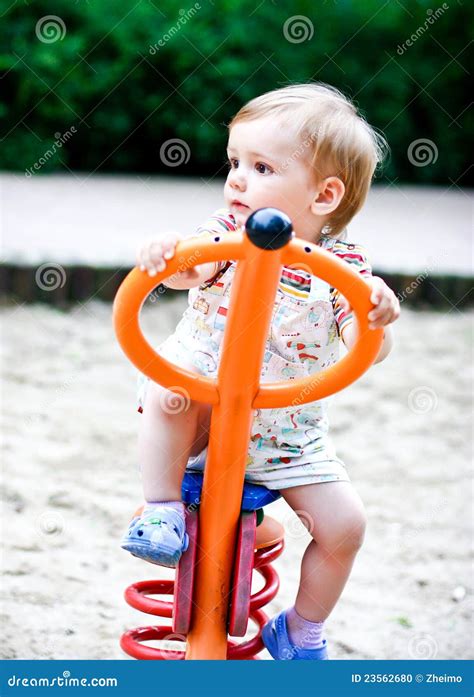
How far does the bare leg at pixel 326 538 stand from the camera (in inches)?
70.7

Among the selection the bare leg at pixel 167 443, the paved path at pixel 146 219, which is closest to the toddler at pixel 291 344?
the bare leg at pixel 167 443

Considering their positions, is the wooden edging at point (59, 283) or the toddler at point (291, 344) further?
the wooden edging at point (59, 283)

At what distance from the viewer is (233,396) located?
1.63 m

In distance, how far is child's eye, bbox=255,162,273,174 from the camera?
1738 mm

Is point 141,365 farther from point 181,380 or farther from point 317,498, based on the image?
point 317,498

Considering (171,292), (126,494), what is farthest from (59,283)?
(126,494)

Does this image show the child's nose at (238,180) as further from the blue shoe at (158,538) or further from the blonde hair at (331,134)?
the blue shoe at (158,538)

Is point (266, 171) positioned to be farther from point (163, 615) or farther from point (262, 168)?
point (163, 615)

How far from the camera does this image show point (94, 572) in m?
2.64

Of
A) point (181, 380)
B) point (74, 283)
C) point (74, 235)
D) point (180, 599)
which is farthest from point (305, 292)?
point (74, 235)

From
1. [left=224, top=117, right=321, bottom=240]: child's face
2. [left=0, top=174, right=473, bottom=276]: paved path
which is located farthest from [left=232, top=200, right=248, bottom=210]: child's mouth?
[left=0, top=174, right=473, bottom=276]: paved path

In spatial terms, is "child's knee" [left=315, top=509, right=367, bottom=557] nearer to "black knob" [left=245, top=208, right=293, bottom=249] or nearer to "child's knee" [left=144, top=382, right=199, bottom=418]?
"child's knee" [left=144, top=382, right=199, bottom=418]

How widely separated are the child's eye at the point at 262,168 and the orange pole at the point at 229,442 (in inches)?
10.7

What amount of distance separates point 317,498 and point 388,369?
107 inches
